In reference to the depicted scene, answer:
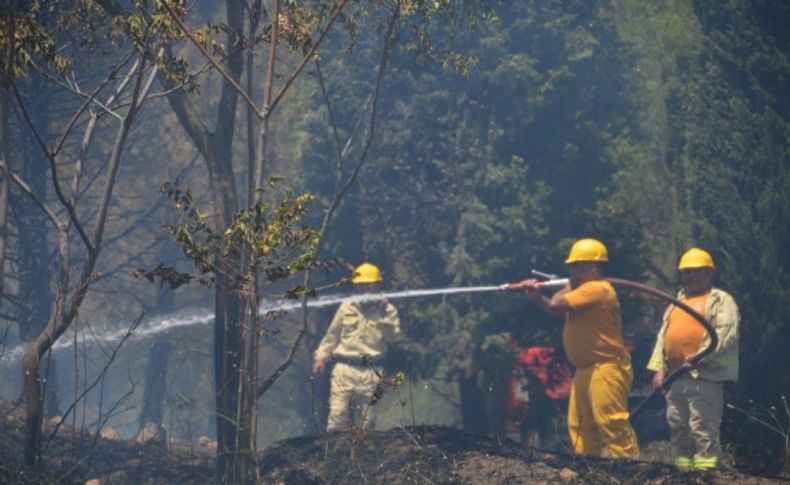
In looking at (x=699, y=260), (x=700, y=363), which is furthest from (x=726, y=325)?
(x=699, y=260)

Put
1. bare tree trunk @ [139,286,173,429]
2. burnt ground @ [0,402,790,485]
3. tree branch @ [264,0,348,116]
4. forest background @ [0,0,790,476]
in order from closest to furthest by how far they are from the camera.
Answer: tree branch @ [264,0,348,116] < burnt ground @ [0,402,790,485] < forest background @ [0,0,790,476] < bare tree trunk @ [139,286,173,429]

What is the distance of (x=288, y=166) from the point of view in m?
14.1

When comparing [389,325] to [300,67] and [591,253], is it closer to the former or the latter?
[591,253]

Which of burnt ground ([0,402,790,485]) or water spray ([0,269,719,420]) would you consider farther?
water spray ([0,269,719,420])

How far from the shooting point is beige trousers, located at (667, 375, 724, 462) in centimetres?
761

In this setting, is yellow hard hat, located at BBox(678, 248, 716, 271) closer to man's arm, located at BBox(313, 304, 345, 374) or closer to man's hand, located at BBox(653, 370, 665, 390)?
man's hand, located at BBox(653, 370, 665, 390)

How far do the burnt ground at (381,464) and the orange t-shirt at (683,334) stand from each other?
196 centimetres

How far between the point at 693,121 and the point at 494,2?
10.1 ft

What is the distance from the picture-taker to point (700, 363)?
7.83 meters

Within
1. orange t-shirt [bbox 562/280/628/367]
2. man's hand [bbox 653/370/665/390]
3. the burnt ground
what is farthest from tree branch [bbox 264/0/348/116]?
man's hand [bbox 653/370/665/390]

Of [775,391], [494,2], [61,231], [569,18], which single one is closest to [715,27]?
[569,18]

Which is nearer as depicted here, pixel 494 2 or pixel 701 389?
pixel 701 389

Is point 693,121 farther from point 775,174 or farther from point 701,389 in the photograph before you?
point 701,389

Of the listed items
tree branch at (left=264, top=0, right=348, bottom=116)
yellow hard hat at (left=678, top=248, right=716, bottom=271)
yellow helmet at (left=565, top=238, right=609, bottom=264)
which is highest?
tree branch at (left=264, top=0, right=348, bottom=116)
